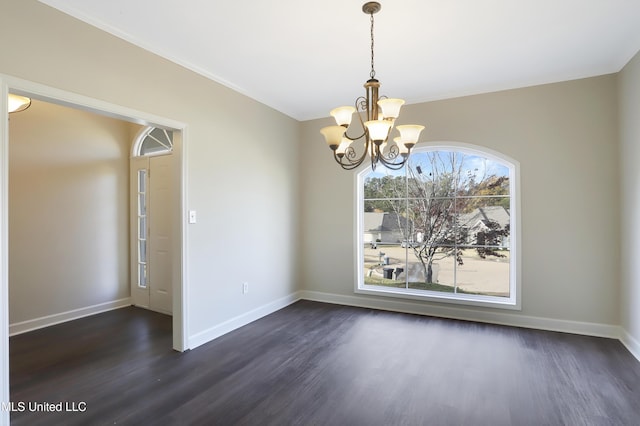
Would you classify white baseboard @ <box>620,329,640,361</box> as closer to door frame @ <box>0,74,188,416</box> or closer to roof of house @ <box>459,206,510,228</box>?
roof of house @ <box>459,206,510,228</box>

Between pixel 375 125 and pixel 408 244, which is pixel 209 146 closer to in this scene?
pixel 375 125

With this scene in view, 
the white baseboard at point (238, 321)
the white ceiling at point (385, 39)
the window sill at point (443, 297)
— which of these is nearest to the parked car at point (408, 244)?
the window sill at point (443, 297)

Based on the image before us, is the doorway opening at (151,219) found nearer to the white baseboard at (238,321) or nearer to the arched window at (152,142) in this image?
the arched window at (152,142)

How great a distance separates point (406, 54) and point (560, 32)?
4.07 ft

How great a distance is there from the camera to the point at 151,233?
453cm

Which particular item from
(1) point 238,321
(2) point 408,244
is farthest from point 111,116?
(2) point 408,244

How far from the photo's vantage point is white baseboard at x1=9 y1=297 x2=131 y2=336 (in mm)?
3543

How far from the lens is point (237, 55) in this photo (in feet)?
9.96

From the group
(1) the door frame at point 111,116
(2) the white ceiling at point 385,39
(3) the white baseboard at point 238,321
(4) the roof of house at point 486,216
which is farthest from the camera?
(4) the roof of house at point 486,216

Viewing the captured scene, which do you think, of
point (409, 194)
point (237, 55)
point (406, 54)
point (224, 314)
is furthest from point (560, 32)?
point (224, 314)

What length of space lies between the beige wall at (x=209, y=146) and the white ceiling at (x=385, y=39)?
162 millimetres

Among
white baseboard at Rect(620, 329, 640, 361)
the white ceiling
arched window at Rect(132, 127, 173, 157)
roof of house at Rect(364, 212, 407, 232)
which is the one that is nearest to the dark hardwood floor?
white baseboard at Rect(620, 329, 640, 361)

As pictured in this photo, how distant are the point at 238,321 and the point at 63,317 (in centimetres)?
221

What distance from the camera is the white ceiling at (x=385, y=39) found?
231 centimetres
